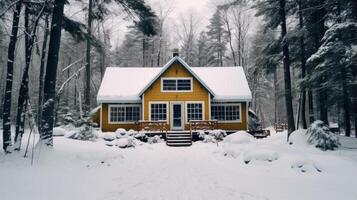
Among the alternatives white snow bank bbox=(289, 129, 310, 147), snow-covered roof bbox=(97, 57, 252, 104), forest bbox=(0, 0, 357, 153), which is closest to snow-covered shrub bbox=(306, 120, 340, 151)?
white snow bank bbox=(289, 129, 310, 147)

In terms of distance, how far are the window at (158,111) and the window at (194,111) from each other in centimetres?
182

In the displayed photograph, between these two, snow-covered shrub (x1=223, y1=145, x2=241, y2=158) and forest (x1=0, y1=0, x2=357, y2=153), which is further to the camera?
snow-covered shrub (x1=223, y1=145, x2=241, y2=158)

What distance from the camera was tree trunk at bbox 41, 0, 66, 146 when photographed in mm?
9484

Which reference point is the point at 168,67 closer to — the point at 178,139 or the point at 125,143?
the point at 178,139

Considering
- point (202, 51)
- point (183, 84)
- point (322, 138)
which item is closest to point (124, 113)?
point (183, 84)

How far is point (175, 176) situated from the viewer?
810cm

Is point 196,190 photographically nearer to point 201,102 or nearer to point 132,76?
point 201,102

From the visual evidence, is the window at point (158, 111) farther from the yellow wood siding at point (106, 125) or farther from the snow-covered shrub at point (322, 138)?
the snow-covered shrub at point (322, 138)

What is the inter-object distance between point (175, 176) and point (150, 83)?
42.6 ft

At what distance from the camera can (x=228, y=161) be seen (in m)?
10.7

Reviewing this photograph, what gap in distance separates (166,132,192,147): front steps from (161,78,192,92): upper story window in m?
4.04

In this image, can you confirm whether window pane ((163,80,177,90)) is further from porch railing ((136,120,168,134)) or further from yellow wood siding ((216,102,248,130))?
yellow wood siding ((216,102,248,130))

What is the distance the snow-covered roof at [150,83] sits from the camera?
20.9 meters

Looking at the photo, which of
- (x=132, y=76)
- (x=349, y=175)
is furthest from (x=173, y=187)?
(x=132, y=76)
